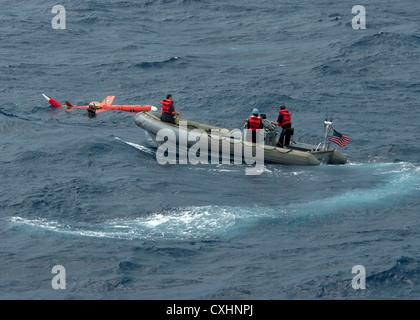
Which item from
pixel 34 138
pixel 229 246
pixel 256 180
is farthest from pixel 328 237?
pixel 34 138

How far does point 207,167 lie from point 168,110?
3211 mm

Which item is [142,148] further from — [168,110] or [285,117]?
[285,117]

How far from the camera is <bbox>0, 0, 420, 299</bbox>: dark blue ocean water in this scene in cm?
1773

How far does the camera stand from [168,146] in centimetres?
2689

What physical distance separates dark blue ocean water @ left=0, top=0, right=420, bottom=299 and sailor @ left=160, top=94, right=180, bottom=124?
1244mm

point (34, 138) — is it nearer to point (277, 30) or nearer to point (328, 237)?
point (328, 237)

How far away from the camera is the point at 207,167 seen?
2547 cm

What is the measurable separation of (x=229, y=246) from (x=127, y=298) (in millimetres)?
3498

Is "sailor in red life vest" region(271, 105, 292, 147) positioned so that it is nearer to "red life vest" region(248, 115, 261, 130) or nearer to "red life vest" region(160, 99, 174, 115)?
"red life vest" region(248, 115, 261, 130)

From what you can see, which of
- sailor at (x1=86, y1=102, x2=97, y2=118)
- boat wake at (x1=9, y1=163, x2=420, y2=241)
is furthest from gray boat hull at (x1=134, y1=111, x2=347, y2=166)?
sailor at (x1=86, y1=102, x2=97, y2=118)

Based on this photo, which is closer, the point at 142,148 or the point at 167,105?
the point at 142,148
